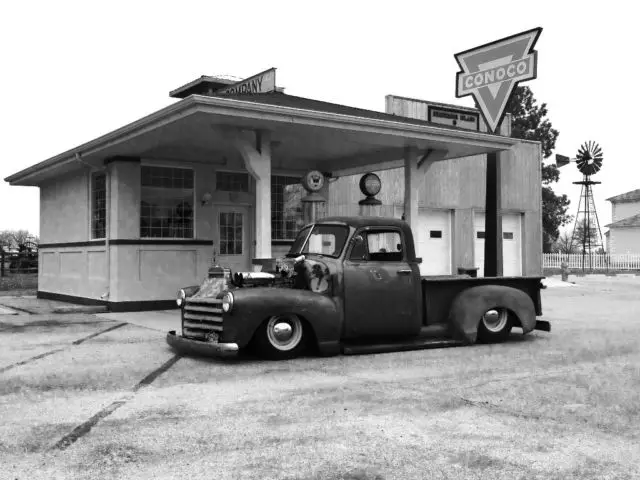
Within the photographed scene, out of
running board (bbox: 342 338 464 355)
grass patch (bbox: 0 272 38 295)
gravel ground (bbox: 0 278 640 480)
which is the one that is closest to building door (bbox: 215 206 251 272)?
gravel ground (bbox: 0 278 640 480)

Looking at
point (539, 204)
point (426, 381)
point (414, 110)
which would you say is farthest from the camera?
point (539, 204)

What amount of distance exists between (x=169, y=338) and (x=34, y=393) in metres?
2.48

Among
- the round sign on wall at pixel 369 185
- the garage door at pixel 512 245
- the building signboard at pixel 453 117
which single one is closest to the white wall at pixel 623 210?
the garage door at pixel 512 245

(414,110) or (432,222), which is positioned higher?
(414,110)

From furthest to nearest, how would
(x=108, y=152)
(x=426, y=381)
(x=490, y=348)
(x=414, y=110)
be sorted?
(x=414, y=110)
(x=108, y=152)
(x=490, y=348)
(x=426, y=381)

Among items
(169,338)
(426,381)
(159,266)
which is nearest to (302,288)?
(169,338)

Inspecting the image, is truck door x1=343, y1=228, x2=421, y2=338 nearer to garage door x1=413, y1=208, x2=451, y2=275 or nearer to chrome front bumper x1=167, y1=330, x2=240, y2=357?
chrome front bumper x1=167, y1=330, x2=240, y2=357

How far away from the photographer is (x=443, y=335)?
9.82 meters

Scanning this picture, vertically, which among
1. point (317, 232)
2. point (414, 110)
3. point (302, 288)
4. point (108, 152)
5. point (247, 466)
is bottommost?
point (247, 466)

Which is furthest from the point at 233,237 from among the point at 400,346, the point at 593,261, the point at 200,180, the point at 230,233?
the point at 593,261

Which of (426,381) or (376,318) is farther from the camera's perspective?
(376,318)

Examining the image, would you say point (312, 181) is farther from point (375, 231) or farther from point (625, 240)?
point (625, 240)

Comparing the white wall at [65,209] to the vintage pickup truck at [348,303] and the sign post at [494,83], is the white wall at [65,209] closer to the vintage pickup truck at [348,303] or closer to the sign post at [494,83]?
the vintage pickup truck at [348,303]

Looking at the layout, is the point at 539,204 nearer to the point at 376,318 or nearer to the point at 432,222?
the point at 432,222
